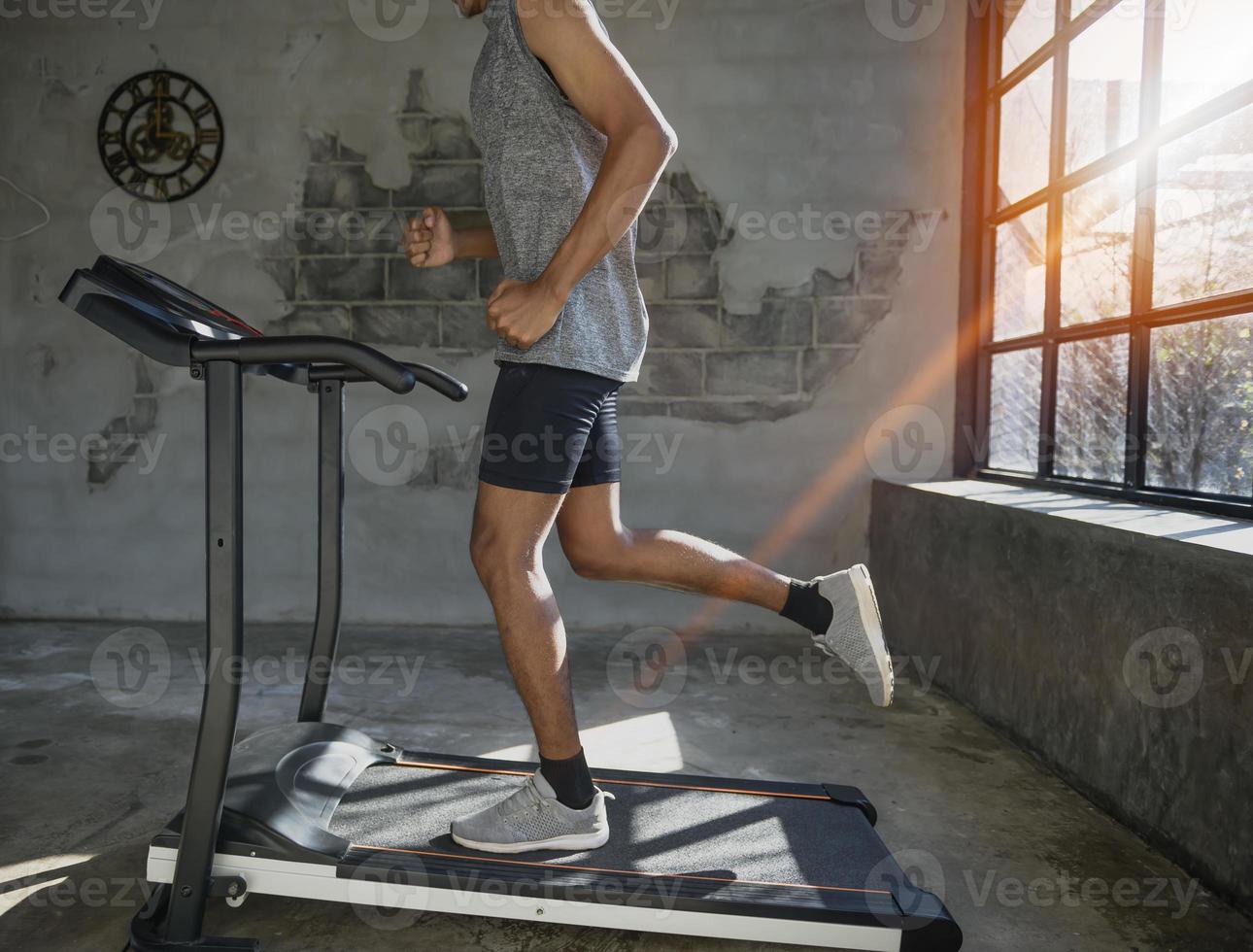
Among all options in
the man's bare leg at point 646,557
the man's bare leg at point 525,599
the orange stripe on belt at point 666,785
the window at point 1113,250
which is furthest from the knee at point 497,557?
the window at point 1113,250

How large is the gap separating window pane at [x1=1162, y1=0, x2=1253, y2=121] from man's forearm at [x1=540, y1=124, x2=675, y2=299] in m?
1.39

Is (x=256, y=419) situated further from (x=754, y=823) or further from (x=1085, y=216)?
(x=1085, y=216)

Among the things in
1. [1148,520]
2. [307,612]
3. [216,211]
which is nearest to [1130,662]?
[1148,520]

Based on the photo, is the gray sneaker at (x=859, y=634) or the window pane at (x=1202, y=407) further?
the window pane at (x=1202, y=407)

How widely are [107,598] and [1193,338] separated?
3.95 m

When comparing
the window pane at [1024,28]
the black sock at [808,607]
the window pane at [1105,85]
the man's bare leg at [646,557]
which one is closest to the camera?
the man's bare leg at [646,557]

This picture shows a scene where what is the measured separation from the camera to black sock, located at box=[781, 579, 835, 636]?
175cm

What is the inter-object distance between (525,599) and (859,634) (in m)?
0.71

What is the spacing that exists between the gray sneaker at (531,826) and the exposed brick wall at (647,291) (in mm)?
→ 2178

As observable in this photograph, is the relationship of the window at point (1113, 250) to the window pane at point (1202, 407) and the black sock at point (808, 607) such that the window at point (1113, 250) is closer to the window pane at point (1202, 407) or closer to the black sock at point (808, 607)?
the window pane at point (1202, 407)

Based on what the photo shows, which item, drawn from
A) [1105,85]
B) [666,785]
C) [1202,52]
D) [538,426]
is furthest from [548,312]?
[1105,85]

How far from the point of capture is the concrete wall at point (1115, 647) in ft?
4.99

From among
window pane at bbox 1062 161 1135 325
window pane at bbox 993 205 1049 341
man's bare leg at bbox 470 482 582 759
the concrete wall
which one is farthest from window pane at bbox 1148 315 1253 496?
man's bare leg at bbox 470 482 582 759

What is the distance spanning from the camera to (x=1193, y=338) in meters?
2.04
